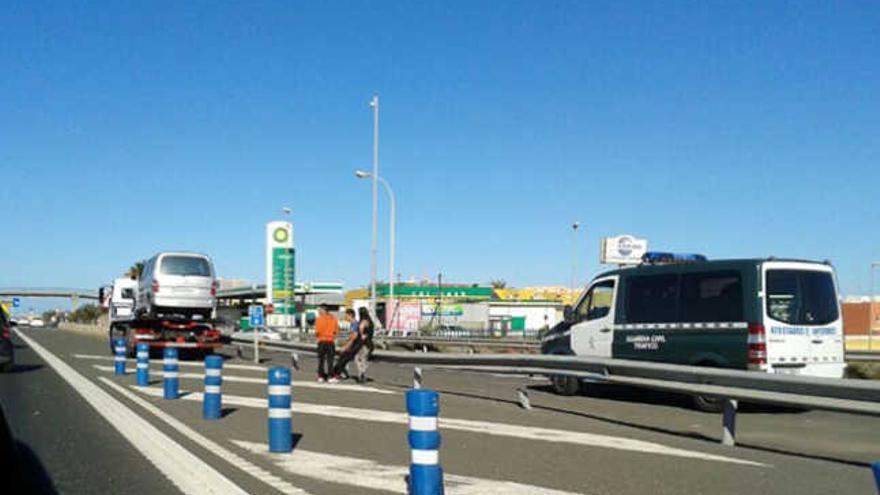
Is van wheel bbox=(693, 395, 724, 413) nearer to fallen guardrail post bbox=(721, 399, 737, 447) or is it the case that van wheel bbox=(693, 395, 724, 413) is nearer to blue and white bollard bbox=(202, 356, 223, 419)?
fallen guardrail post bbox=(721, 399, 737, 447)

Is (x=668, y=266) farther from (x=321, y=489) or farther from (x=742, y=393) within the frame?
(x=321, y=489)

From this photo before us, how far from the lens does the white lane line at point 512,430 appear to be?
9.92m

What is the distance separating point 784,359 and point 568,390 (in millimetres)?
4202

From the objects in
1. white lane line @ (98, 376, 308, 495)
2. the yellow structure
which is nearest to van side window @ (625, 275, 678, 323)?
white lane line @ (98, 376, 308, 495)

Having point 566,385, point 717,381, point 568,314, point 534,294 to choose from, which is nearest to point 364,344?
point 568,314

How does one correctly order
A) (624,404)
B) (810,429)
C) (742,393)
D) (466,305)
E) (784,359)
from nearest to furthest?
(742,393), (810,429), (784,359), (624,404), (466,305)

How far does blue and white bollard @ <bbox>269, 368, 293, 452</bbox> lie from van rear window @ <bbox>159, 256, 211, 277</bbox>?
19079 mm

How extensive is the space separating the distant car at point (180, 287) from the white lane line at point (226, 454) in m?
13.2

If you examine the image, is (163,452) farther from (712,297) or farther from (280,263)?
(280,263)

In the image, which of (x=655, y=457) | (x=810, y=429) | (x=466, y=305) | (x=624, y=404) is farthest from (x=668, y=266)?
(x=466, y=305)

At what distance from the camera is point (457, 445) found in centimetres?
1045

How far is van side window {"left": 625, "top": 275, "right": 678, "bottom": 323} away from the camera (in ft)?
49.9

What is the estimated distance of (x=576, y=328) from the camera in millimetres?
17156

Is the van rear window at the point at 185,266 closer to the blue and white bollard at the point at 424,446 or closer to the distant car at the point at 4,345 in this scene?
the distant car at the point at 4,345
